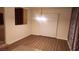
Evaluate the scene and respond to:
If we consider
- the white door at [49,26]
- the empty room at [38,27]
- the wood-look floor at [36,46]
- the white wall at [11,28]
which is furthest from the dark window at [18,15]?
the white door at [49,26]

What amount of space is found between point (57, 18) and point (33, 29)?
3.44ft

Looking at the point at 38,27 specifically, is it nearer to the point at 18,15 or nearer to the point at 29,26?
the point at 29,26

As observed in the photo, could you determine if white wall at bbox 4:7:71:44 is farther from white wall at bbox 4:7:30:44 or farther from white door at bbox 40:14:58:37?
white door at bbox 40:14:58:37

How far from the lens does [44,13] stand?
3473 millimetres

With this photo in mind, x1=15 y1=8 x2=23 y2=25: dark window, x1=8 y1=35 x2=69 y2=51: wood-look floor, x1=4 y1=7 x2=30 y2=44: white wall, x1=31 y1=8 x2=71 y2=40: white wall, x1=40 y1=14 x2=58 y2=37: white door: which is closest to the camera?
x1=8 y1=35 x2=69 y2=51: wood-look floor

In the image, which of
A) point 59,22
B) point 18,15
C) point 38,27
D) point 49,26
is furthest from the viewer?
point 38,27

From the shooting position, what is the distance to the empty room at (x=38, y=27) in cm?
221

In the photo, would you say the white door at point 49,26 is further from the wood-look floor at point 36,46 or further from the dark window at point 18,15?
the dark window at point 18,15

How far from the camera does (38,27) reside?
365cm

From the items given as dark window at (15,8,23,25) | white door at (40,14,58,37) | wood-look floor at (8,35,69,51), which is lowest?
wood-look floor at (8,35,69,51)

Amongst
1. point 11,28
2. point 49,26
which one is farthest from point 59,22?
point 11,28

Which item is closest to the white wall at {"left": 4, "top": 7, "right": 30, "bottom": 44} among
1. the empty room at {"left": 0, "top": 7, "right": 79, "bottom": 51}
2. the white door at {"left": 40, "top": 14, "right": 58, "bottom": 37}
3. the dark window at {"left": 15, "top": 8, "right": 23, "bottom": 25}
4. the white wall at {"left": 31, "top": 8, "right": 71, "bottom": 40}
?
the empty room at {"left": 0, "top": 7, "right": 79, "bottom": 51}

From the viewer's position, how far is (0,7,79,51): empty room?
7.26ft
